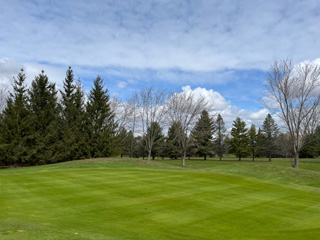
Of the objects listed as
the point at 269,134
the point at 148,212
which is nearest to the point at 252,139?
the point at 269,134

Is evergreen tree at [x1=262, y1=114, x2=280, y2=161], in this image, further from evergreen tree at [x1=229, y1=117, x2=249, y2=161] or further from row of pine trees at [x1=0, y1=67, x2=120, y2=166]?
row of pine trees at [x1=0, y1=67, x2=120, y2=166]

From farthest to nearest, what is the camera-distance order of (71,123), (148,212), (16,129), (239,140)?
(239,140), (71,123), (16,129), (148,212)

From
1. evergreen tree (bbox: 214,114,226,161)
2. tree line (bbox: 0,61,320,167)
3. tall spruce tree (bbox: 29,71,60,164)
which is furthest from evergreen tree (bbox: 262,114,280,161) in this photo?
tall spruce tree (bbox: 29,71,60,164)

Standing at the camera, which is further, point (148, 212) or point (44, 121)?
point (44, 121)

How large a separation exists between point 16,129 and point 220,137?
54365 millimetres

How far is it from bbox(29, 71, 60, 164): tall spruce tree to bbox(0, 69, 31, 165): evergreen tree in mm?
1064

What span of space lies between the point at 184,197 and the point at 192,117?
29457mm

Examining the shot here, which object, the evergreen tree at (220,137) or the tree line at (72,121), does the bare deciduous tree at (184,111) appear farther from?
the evergreen tree at (220,137)

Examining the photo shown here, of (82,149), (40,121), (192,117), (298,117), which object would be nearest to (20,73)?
(40,121)

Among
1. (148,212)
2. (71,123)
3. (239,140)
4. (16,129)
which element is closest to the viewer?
(148,212)

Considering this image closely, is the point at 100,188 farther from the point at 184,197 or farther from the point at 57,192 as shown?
the point at 184,197

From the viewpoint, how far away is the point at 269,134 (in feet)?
233

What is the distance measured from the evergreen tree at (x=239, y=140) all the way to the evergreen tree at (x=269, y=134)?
22.1 feet

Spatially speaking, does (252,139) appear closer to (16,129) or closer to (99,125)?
(99,125)
